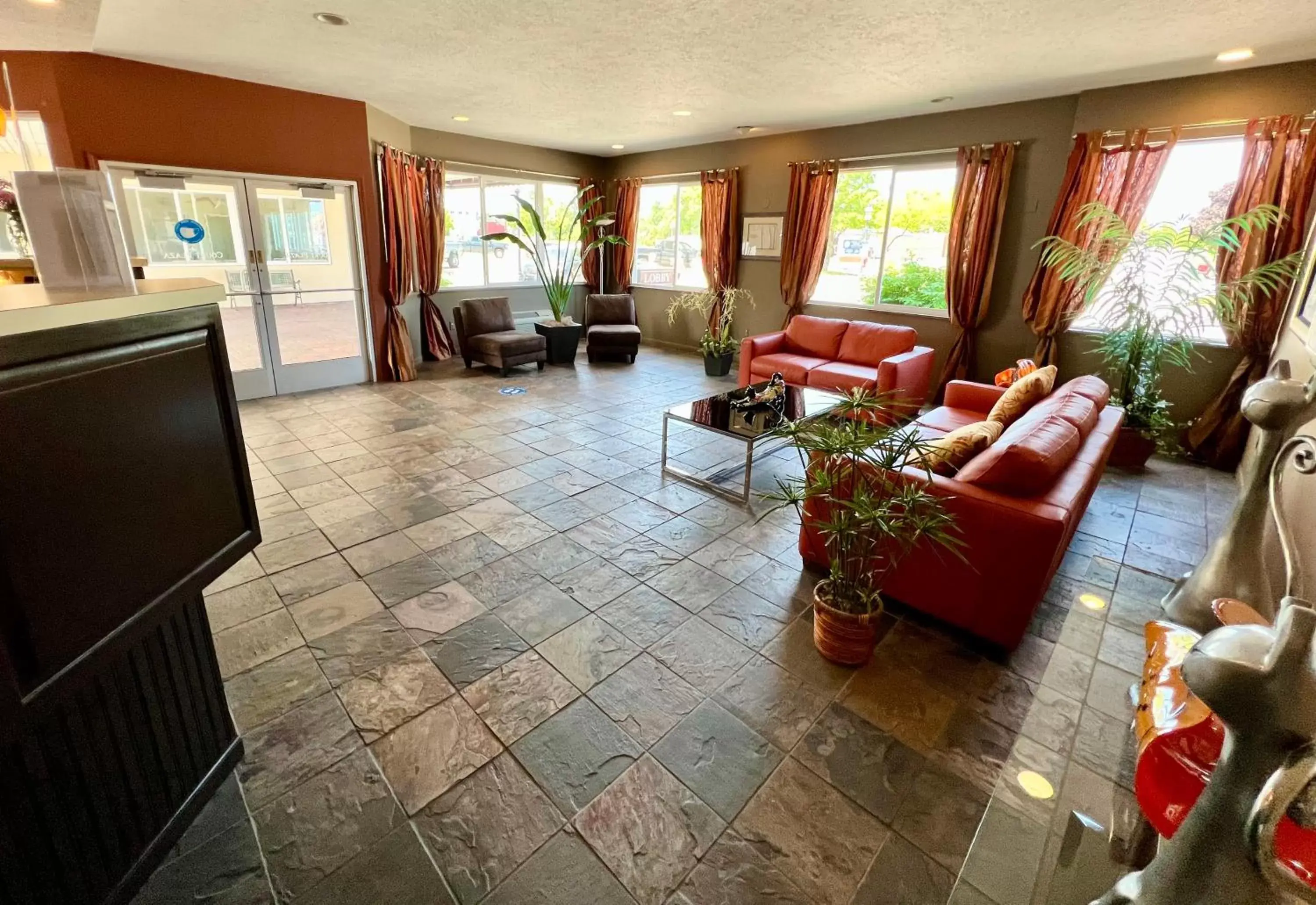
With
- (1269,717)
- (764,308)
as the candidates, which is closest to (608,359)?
(764,308)

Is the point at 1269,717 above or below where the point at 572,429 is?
above

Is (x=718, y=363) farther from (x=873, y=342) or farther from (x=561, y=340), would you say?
(x=561, y=340)

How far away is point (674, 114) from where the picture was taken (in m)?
5.53

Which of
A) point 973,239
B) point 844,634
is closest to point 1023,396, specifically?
point 844,634

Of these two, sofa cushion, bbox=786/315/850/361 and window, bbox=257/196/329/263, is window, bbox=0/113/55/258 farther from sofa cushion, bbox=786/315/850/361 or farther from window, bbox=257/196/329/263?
sofa cushion, bbox=786/315/850/361

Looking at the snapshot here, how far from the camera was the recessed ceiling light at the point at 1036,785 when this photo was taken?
139 centimetres

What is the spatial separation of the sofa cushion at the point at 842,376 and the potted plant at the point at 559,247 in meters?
3.11

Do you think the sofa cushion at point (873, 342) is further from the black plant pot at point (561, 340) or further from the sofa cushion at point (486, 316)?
the sofa cushion at point (486, 316)

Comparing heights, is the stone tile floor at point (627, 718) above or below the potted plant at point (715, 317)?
below

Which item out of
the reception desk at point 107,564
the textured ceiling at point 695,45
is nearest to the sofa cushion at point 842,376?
the textured ceiling at point 695,45

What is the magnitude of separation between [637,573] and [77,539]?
2.00m

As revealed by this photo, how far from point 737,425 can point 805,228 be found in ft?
12.0

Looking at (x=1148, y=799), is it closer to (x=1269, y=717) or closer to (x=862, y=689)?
(x=1269, y=717)

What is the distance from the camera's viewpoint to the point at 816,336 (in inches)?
228
